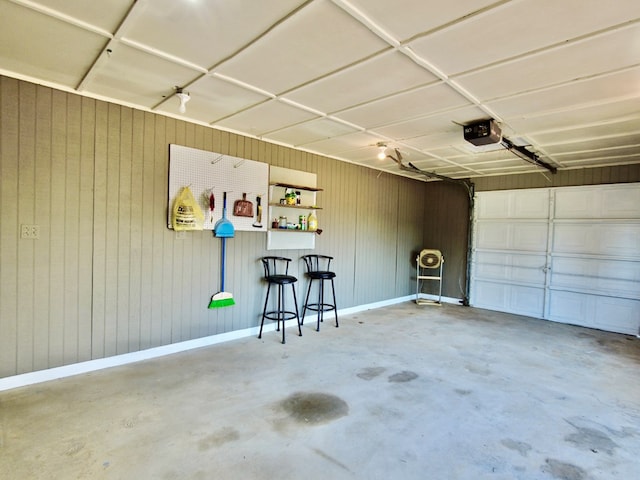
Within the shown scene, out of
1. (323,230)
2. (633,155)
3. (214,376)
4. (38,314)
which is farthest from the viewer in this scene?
(323,230)

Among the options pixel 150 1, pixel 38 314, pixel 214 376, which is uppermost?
pixel 150 1

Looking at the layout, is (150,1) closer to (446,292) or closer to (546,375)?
(546,375)

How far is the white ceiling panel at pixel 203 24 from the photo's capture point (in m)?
1.75

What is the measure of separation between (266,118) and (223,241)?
152cm

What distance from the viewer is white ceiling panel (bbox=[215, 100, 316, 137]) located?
3227 mm

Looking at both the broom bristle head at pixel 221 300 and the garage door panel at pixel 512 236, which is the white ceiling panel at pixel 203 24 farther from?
the garage door panel at pixel 512 236

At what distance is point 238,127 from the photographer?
12.9 ft

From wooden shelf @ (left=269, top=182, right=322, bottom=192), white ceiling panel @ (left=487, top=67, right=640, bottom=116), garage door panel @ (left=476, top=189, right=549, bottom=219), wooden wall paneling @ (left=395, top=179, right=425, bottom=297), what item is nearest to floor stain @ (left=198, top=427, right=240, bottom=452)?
wooden shelf @ (left=269, top=182, right=322, bottom=192)

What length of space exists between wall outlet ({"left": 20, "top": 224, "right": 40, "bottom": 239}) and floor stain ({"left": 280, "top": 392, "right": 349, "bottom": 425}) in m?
2.51

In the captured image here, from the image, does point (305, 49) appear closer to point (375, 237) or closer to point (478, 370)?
point (478, 370)

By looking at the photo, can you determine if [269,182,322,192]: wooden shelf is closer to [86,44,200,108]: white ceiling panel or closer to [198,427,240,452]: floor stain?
[86,44,200,108]: white ceiling panel

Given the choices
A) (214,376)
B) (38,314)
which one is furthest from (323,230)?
(38,314)

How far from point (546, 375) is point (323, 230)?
10.7 feet

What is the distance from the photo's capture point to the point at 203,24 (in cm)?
192
